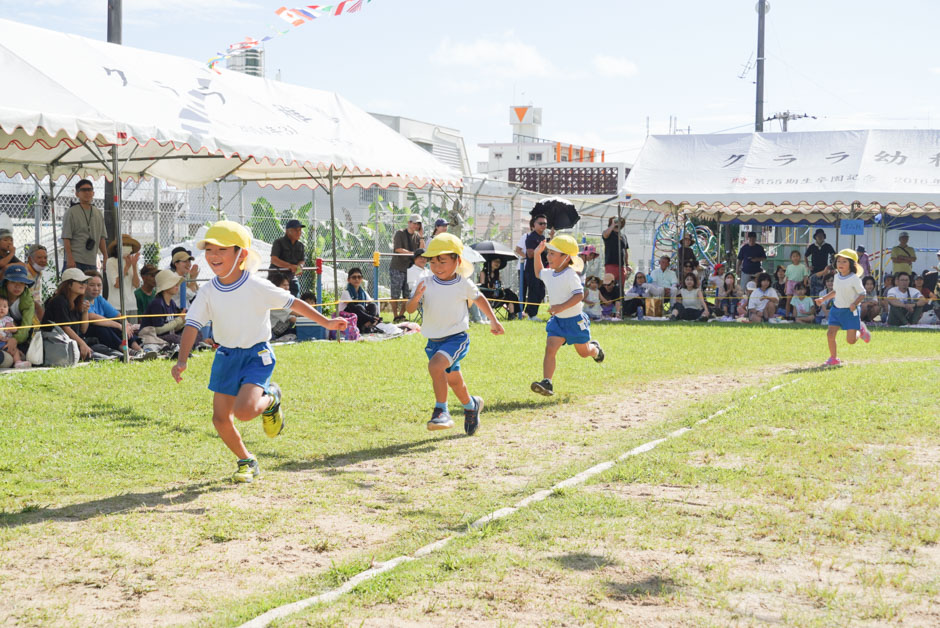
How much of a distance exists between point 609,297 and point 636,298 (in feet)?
1.99

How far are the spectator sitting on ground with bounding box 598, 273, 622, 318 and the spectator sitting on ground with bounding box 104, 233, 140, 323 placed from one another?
1073 centimetres

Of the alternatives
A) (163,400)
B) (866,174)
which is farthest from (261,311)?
(866,174)

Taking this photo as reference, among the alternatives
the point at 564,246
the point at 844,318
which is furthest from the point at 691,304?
the point at 564,246

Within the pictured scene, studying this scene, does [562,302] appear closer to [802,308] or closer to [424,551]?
[424,551]

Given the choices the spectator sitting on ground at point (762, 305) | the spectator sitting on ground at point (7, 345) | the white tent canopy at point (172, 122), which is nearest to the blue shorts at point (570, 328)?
the white tent canopy at point (172, 122)

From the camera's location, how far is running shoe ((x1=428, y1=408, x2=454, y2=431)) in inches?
313

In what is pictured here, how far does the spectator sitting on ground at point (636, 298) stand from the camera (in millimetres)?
22266

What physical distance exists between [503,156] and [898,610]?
2861 inches

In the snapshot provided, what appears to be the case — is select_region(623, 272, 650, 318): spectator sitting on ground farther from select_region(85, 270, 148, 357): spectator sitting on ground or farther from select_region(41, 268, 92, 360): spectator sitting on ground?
select_region(41, 268, 92, 360): spectator sitting on ground

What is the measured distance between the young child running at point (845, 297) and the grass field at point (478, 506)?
2257mm

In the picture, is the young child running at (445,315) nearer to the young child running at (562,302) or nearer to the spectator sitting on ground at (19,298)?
the young child running at (562,302)

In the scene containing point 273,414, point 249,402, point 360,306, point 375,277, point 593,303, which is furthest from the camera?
point 593,303

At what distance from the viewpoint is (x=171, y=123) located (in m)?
12.2

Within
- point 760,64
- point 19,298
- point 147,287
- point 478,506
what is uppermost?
point 760,64
